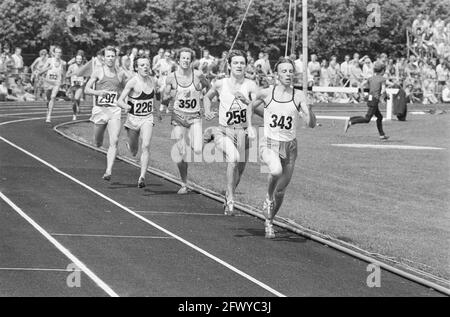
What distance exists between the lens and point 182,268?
1184 centimetres

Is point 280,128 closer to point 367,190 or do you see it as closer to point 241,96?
point 241,96

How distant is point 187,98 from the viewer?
18.4 m

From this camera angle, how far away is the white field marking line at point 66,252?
1068 cm

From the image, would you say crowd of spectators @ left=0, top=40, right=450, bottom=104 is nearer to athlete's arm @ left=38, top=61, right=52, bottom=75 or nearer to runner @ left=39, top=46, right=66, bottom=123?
athlete's arm @ left=38, top=61, right=52, bottom=75

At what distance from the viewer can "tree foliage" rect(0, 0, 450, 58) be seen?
169 ft

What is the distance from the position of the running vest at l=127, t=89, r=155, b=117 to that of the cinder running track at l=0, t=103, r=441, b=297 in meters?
1.26

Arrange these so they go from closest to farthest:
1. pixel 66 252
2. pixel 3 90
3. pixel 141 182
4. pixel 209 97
A: pixel 66 252 → pixel 209 97 → pixel 141 182 → pixel 3 90

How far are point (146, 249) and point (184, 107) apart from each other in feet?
19.0

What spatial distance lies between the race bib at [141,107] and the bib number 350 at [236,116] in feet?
10.5

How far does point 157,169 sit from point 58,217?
692 centimetres

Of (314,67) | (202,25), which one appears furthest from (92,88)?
(202,25)

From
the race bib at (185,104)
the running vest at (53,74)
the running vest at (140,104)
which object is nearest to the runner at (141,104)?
the running vest at (140,104)

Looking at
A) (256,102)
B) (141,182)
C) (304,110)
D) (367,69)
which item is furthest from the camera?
(367,69)
